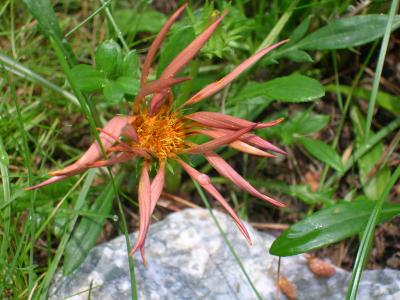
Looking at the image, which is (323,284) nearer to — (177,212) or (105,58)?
(177,212)

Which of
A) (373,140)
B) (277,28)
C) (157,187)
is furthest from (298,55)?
(157,187)

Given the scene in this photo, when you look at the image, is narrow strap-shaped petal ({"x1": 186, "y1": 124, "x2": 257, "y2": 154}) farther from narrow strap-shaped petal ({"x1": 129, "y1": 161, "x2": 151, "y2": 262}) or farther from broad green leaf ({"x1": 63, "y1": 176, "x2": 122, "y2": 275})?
broad green leaf ({"x1": 63, "y1": 176, "x2": 122, "y2": 275})

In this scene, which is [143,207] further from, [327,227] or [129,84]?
[327,227]

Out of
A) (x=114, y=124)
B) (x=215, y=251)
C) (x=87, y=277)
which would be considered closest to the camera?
(x=114, y=124)

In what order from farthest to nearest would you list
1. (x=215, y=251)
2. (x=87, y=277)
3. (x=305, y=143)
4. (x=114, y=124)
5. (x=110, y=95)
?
1. (x=305, y=143)
2. (x=215, y=251)
3. (x=87, y=277)
4. (x=110, y=95)
5. (x=114, y=124)

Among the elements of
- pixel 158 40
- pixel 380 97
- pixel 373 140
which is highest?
pixel 158 40

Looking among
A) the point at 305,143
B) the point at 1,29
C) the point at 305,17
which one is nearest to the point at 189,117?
the point at 305,143

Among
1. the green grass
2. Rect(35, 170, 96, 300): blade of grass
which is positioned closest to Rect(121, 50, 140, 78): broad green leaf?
the green grass

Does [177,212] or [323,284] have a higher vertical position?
[177,212]
